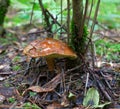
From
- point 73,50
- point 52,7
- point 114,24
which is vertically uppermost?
point 52,7

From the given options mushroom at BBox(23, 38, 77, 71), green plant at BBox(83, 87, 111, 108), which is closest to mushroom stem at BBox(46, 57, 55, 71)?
mushroom at BBox(23, 38, 77, 71)

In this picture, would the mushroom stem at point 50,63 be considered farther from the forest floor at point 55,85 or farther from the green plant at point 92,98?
the green plant at point 92,98

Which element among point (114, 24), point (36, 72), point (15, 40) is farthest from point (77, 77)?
point (114, 24)

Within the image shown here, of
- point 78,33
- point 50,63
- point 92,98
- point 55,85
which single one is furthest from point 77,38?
point 92,98

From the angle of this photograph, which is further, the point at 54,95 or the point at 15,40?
the point at 15,40

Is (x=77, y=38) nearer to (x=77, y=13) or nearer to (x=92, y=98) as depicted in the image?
(x=77, y=13)

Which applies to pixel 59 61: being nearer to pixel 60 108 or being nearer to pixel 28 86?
pixel 28 86
